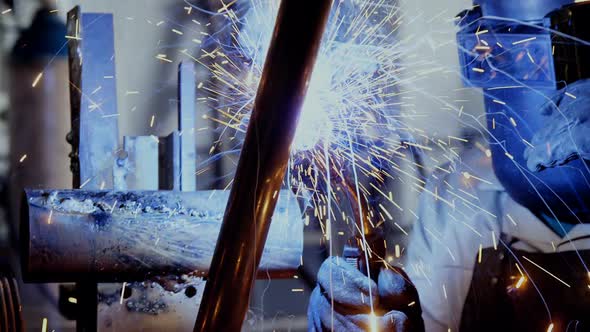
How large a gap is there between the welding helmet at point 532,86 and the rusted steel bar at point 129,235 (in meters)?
1.17

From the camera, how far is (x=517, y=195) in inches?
89.6

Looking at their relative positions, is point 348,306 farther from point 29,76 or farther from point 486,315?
point 29,76

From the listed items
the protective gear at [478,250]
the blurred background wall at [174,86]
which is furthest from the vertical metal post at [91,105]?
the protective gear at [478,250]

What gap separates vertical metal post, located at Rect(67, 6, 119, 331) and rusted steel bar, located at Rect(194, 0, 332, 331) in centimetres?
129

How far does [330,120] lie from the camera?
1.81m

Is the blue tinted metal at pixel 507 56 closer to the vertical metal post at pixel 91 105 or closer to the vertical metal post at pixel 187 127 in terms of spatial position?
the vertical metal post at pixel 187 127

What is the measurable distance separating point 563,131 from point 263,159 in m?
2.00

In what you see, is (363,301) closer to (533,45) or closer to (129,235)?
(129,235)

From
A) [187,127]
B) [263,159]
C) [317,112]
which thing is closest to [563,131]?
[317,112]

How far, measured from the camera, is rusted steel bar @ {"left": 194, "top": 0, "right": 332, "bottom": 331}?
1.45ft

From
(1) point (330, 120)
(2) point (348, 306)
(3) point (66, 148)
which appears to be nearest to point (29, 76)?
(3) point (66, 148)

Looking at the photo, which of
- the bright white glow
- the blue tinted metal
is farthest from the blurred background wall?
the bright white glow

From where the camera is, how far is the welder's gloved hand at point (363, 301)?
5.03 feet

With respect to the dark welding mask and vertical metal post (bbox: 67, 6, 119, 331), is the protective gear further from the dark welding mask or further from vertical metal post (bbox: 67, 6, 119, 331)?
vertical metal post (bbox: 67, 6, 119, 331)
